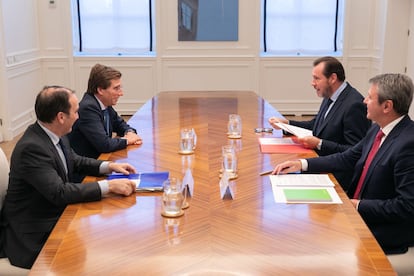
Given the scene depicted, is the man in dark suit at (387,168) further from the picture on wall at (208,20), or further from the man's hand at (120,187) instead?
the picture on wall at (208,20)

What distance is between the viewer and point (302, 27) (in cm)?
769

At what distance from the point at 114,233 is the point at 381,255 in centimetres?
88

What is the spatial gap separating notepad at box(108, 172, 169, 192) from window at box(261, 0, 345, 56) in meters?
5.76

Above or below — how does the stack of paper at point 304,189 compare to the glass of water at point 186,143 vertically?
below

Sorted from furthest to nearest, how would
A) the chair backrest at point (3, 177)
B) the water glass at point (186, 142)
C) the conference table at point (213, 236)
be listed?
the water glass at point (186, 142) → the chair backrest at point (3, 177) → the conference table at point (213, 236)

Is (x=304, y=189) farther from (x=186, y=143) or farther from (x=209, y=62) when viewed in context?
(x=209, y=62)

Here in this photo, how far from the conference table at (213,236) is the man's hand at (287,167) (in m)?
0.09

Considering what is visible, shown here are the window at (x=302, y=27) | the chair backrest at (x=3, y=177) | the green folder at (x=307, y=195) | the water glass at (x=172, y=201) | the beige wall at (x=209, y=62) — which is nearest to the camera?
the water glass at (x=172, y=201)

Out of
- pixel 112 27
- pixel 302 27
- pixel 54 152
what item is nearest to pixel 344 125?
pixel 54 152

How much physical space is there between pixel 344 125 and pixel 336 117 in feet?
0.27

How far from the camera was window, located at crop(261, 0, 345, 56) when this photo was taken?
Result: 7.64 m

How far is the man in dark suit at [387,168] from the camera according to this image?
2.16m

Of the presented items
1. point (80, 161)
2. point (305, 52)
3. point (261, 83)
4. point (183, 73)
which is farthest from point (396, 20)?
point (80, 161)

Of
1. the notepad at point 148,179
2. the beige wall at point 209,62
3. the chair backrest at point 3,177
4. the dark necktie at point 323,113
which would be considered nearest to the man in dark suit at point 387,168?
the notepad at point 148,179
